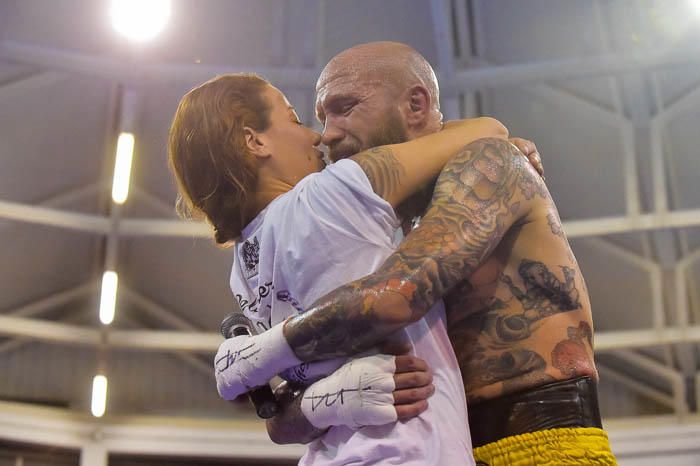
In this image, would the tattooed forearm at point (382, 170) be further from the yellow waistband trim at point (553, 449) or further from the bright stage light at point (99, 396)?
the bright stage light at point (99, 396)

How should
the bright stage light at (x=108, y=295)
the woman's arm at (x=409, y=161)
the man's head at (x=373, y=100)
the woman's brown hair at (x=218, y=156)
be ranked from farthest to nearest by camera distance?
the bright stage light at (x=108, y=295) → the man's head at (x=373, y=100) → the woman's brown hair at (x=218, y=156) → the woman's arm at (x=409, y=161)

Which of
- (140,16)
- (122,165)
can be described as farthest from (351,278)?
(122,165)

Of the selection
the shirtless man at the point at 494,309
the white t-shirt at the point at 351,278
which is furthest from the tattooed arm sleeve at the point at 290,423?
the shirtless man at the point at 494,309

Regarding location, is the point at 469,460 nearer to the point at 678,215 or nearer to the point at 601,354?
the point at 678,215

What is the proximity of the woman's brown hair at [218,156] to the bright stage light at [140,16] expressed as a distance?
198 inches

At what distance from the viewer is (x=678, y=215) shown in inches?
347

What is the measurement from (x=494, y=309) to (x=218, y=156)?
0.81m

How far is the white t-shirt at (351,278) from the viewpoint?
1774 mm

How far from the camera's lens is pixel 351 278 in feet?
6.27

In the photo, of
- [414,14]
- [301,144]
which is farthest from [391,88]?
[414,14]

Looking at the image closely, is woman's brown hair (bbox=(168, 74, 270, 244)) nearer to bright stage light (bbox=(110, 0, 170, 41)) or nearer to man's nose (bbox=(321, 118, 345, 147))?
man's nose (bbox=(321, 118, 345, 147))

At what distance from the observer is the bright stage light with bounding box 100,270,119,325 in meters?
9.20

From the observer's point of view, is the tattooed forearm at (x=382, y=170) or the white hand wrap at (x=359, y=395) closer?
the white hand wrap at (x=359, y=395)

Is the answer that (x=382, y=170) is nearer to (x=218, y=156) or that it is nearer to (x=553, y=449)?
(x=218, y=156)
